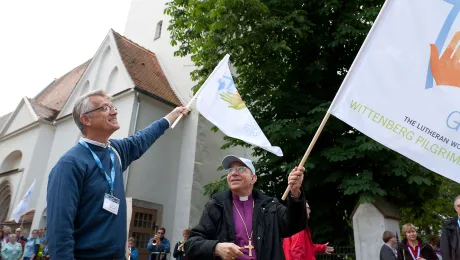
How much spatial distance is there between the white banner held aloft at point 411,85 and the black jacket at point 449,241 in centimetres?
321

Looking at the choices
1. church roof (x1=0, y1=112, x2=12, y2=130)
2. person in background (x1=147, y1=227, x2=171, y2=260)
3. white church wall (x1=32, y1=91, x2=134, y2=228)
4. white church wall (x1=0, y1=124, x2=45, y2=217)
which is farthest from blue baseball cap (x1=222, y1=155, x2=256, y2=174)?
church roof (x1=0, y1=112, x2=12, y2=130)

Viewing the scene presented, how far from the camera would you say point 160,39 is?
2077 centimetres

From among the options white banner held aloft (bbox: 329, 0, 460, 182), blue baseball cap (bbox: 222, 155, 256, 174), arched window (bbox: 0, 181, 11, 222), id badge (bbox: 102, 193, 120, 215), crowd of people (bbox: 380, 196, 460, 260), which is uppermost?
arched window (bbox: 0, 181, 11, 222)

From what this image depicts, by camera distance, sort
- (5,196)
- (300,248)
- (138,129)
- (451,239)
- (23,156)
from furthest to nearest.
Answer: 1. (5,196)
2. (23,156)
3. (138,129)
4. (451,239)
5. (300,248)

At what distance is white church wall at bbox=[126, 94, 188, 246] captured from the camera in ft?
48.7

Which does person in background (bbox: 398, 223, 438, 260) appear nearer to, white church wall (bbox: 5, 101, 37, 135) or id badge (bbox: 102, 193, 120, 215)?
id badge (bbox: 102, 193, 120, 215)

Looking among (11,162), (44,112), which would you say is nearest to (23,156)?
(44,112)

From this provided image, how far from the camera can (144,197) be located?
48.7 feet

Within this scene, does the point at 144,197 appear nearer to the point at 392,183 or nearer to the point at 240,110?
the point at 392,183

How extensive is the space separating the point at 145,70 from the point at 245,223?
1639 cm

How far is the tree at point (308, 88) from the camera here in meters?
9.34

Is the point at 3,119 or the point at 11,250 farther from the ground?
the point at 3,119

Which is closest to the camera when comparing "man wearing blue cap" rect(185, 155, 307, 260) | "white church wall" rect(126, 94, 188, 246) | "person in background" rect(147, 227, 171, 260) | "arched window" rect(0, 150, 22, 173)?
"man wearing blue cap" rect(185, 155, 307, 260)

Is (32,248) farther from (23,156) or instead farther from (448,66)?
(448,66)
